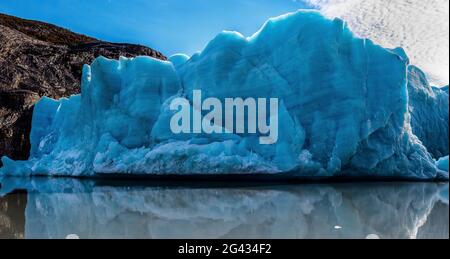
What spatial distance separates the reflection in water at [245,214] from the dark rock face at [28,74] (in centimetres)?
1271

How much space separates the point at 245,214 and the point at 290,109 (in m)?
4.67

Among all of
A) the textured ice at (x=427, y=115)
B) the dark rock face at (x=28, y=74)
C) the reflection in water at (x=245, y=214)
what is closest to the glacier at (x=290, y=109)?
the reflection in water at (x=245, y=214)

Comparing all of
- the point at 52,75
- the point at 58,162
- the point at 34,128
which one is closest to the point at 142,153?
the point at 58,162

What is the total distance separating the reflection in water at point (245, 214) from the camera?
3.95 m

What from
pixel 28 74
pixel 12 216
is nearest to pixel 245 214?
pixel 12 216

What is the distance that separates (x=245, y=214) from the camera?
4.98 m

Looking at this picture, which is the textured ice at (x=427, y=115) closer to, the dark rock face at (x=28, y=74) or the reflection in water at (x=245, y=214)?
the reflection in water at (x=245, y=214)

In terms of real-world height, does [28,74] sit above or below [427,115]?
above

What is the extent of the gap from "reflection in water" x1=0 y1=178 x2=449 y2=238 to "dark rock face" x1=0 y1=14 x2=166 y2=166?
12710mm

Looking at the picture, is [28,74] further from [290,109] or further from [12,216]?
[12,216]

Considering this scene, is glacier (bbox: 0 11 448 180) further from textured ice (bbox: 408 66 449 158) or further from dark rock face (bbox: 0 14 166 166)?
dark rock face (bbox: 0 14 166 166)

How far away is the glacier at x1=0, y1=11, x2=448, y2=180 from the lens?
888 cm

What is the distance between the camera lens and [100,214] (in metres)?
5.19

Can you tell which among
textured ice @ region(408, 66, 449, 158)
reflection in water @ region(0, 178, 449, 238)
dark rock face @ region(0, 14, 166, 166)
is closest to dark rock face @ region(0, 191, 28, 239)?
reflection in water @ region(0, 178, 449, 238)
